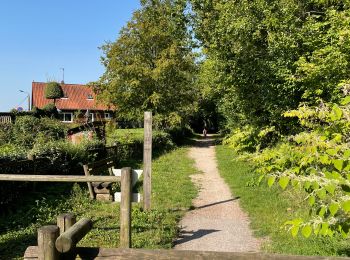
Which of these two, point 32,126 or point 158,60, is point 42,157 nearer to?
point 32,126

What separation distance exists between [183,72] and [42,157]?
1973 cm

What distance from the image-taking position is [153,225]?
26.8 feet

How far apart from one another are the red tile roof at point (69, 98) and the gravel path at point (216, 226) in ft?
163

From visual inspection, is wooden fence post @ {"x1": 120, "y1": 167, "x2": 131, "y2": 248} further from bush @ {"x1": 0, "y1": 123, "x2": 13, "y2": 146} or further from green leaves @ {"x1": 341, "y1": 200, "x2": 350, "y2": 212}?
bush @ {"x1": 0, "y1": 123, "x2": 13, "y2": 146}

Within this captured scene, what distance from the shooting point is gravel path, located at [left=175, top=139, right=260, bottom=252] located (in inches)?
278

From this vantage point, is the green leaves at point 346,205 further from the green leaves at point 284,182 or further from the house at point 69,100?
the house at point 69,100

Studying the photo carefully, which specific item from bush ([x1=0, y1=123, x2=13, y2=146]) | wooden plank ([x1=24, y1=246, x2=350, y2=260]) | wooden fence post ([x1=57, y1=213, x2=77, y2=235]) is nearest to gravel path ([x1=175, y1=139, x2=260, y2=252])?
wooden fence post ([x1=57, y1=213, x2=77, y2=235])

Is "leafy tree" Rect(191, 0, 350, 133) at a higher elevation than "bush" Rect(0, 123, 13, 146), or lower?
higher

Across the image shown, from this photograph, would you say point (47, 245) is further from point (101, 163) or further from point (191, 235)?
point (101, 163)

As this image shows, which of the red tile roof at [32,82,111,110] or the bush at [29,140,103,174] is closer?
the bush at [29,140,103,174]

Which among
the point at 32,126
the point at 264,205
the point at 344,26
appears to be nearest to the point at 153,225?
the point at 264,205

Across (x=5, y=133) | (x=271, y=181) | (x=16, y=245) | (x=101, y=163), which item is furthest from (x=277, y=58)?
(x=271, y=181)

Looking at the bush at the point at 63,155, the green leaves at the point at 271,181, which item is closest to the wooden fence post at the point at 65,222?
the green leaves at the point at 271,181

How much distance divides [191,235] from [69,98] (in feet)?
185
